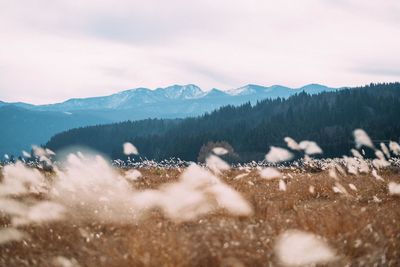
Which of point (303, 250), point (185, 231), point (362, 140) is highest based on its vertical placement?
point (362, 140)

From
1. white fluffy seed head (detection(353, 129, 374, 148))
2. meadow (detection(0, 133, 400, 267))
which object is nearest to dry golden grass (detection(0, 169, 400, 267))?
meadow (detection(0, 133, 400, 267))

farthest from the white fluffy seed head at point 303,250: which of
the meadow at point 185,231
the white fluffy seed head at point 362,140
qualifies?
the white fluffy seed head at point 362,140

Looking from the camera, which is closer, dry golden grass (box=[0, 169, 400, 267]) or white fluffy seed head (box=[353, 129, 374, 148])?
dry golden grass (box=[0, 169, 400, 267])

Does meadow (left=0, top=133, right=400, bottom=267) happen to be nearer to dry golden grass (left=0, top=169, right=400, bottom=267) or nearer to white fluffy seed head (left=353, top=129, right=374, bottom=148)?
dry golden grass (left=0, top=169, right=400, bottom=267)

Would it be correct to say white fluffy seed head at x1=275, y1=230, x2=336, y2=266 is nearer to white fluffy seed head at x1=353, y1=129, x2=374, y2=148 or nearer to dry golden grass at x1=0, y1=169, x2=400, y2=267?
dry golden grass at x1=0, y1=169, x2=400, y2=267

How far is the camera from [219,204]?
283 inches

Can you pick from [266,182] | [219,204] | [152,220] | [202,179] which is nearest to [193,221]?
[152,220]

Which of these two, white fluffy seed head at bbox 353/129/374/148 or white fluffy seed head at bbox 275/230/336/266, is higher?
white fluffy seed head at bbox 353/129/374/148

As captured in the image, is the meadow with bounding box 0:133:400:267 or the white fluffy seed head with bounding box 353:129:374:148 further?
the white fluffy seed head with bounding box 353:129:374:148

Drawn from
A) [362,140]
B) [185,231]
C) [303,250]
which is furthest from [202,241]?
[362,140]

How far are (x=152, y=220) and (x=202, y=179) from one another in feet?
10.4

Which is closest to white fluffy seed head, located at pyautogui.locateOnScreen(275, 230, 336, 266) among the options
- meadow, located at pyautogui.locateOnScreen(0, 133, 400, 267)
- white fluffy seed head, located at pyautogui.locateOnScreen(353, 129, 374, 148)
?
meadow, located at pyautogui.locateOnScreen(0, 133, 400, 267)

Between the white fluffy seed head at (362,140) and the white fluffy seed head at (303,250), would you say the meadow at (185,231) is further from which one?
the white fluffy seed head at (362,140)

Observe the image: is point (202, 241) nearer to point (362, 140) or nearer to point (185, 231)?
point (185, 231)
